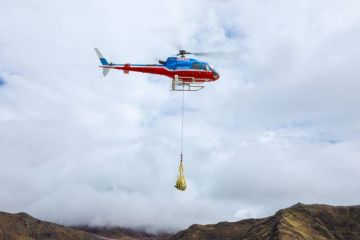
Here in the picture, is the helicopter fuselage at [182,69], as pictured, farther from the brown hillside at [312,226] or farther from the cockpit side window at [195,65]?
the brown hillside at [312,226]

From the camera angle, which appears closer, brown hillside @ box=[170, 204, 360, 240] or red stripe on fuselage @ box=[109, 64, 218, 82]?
red stripe on fuselage @ box=[109, 64, 218, 82]

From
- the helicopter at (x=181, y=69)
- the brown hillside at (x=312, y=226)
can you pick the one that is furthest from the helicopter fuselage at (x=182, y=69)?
the brown hillside at (x=312, y=226)

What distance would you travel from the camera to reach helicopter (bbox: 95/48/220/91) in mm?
69562

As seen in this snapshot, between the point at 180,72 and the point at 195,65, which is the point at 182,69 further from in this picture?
the point at 195,65

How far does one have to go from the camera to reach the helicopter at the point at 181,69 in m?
69.6

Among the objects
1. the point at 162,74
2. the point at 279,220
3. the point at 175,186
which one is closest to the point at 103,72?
the point at 162,74

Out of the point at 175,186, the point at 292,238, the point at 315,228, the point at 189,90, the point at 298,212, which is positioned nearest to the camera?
the point at 175,186

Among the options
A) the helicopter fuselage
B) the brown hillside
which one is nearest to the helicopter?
the helicopter fuselage

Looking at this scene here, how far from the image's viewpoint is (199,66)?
70.0m

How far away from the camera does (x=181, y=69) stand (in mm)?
69562

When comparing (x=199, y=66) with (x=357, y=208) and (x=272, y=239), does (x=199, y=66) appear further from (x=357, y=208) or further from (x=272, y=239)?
(x=357, y=208)

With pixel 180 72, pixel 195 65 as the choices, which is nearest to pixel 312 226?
pixel 195 65

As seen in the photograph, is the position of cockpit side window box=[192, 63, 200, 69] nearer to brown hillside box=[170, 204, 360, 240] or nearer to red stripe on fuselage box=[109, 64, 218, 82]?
red stripe on fuselage box=[109, 64, 218, 82]

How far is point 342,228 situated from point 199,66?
13739 cm
